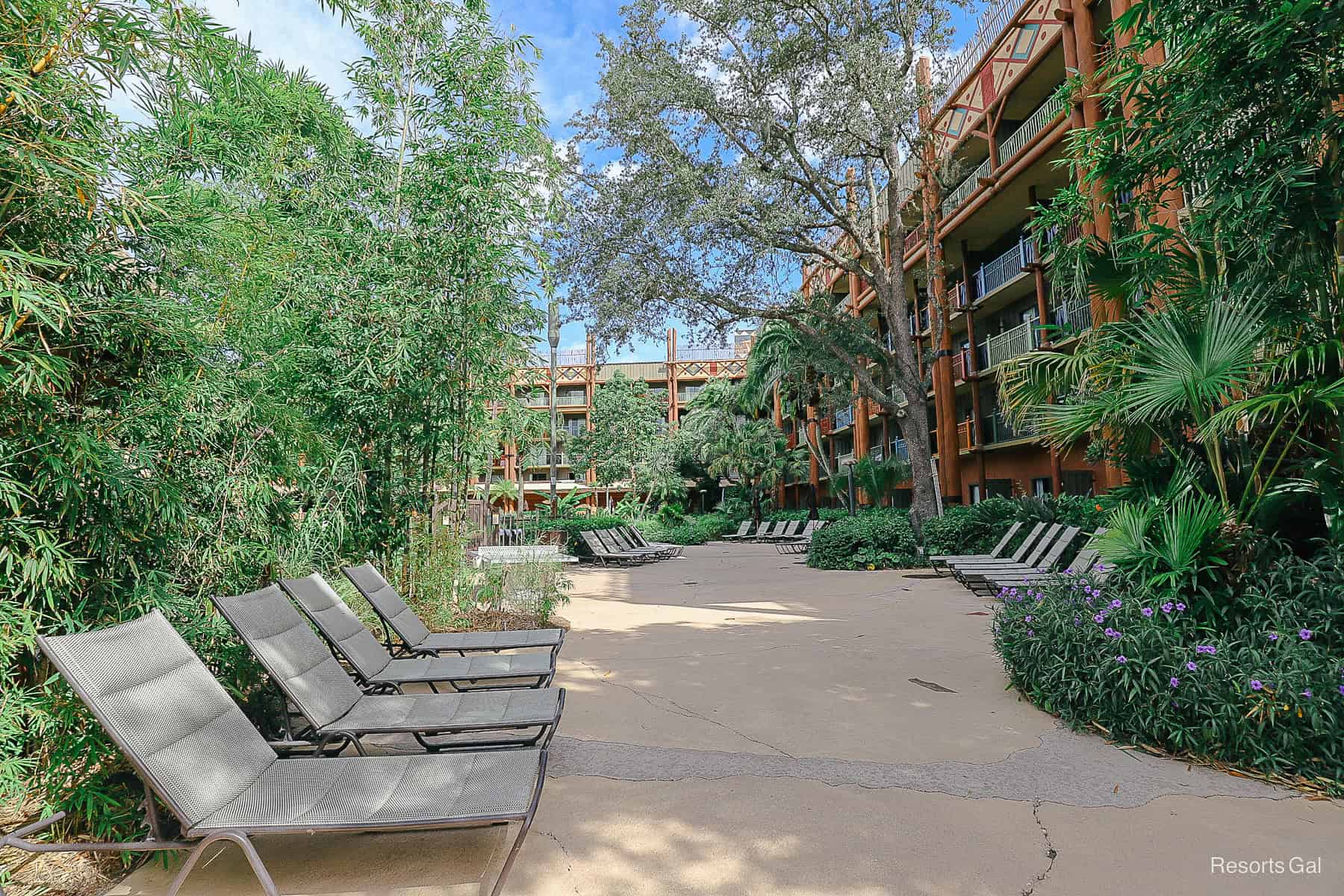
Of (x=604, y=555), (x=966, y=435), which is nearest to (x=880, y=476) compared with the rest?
(x=966, y=435)

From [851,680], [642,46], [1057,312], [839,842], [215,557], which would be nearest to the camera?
[839,842]

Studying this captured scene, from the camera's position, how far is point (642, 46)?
44.3 ft

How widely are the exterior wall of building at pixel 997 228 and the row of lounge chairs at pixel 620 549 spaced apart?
746cm

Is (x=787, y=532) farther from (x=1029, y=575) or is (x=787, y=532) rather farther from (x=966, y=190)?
(x=1029, y=575)

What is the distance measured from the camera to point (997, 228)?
1958cm

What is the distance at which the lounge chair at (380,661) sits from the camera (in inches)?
148

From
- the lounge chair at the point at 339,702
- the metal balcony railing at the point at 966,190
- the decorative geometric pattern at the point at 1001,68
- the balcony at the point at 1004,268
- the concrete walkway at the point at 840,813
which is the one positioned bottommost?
the concrete walkway at the point at 840,813

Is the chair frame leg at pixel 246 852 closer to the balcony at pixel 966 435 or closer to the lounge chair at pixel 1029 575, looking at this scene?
the lounge chair at pixel 1029 575

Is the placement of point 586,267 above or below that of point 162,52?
above

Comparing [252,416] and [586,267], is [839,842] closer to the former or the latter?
[252,416]

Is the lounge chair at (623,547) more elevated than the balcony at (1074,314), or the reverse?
the balcony at (1074,314)

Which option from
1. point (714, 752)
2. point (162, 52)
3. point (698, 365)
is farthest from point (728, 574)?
point (698, 365)

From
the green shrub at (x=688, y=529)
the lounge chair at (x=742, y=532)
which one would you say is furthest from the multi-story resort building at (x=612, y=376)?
the lounge chair at (x=742, y=532)

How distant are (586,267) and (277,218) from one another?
9.81 metres
